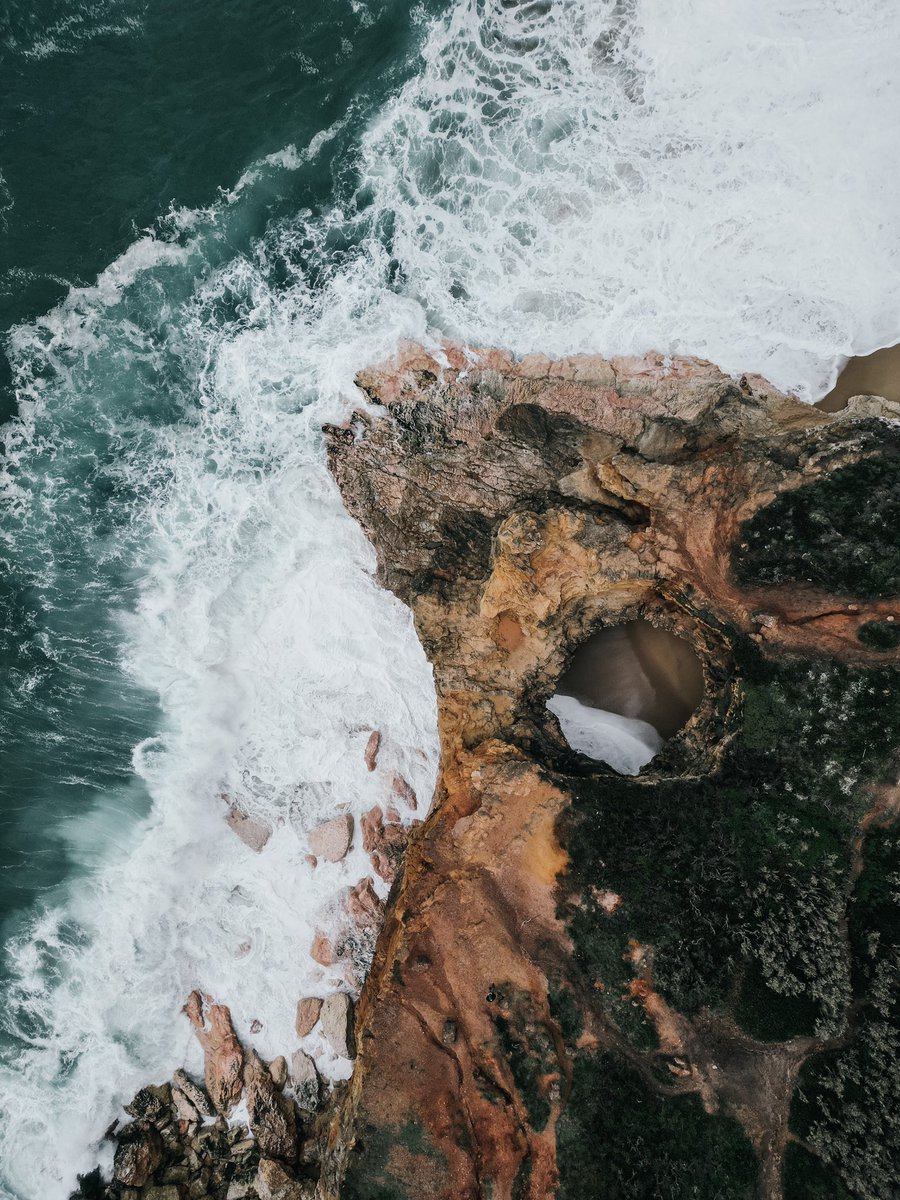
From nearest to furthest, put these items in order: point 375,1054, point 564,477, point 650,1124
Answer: point 650,1124, point 375,1054, point 564,477

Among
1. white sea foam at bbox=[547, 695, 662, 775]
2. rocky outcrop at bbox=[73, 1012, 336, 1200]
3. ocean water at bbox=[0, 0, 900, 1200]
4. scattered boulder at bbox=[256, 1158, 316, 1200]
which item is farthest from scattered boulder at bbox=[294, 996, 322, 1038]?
white sea foam at bbox=[547, 695, 662, 775]

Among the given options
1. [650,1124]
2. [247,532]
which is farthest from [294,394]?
[650,1124]

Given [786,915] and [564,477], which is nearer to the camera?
[786,915]

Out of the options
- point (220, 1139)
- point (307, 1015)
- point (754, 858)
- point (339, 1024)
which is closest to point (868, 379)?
point (754, 858)

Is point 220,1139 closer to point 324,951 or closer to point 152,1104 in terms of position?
point 152,1104

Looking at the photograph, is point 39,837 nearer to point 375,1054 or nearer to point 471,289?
point 375,1054

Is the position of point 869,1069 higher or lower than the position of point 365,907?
higher
